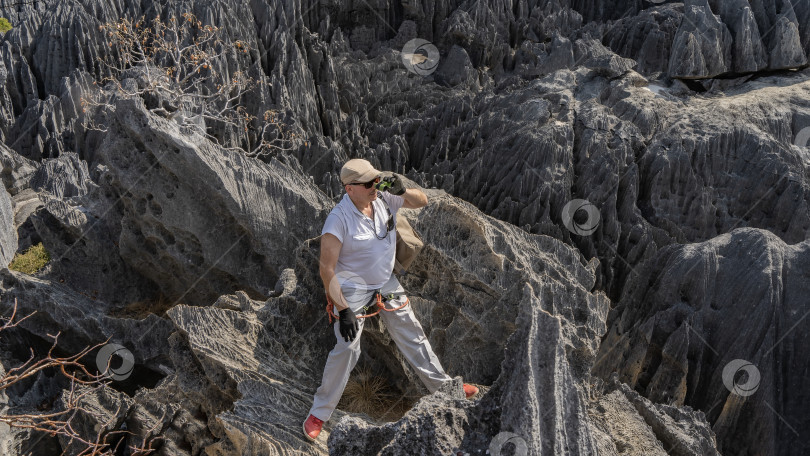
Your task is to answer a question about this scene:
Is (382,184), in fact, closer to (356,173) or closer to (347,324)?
(356,173)

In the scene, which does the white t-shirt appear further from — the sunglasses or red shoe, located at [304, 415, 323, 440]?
red shoe, located at [304, 415, 323, 440]

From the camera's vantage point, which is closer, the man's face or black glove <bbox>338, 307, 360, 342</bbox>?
black glove <bbox>338, 307, 360, 342</bbox>

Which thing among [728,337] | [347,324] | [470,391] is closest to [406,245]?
[347,324]

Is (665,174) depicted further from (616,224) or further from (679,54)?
(679,54)

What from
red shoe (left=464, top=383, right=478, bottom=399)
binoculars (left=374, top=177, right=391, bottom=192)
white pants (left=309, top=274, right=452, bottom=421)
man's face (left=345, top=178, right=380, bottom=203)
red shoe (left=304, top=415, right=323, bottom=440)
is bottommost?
red shoe (left=304, top=415, right=323, bottom=440)

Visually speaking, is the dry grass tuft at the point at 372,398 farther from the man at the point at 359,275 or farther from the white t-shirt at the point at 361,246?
the white t-shirt at the point at 361,246

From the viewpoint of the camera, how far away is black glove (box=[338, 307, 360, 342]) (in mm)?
4414

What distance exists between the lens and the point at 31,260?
31.7 ft

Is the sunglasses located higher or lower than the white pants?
higher

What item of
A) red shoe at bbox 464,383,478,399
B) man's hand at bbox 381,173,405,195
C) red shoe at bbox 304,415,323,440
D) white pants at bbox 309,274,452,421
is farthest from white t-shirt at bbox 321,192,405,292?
red shoe at bbox 464,383,478,399

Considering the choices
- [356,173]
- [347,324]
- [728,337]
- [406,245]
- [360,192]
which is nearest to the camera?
[347,324]

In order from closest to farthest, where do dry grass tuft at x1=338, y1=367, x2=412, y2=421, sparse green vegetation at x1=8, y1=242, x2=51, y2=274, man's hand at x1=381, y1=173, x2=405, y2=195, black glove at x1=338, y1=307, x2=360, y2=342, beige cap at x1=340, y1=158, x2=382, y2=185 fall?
1. black glove at x1=338, y1=307, x2=360, y2=342
2. beige cap at x1=340, y1=158, x2=382, y2=185
3. man's hand at x1=381, y1=173, x2=405, y2=195
4. dry grass tuft at x1=338, y1=367, x2=412, y2=421
5. sparse green vegetation at x1=8, y1=242, x2=51, y2=274

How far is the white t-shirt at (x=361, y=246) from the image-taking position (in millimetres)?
4570

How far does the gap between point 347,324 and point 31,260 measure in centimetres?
754
